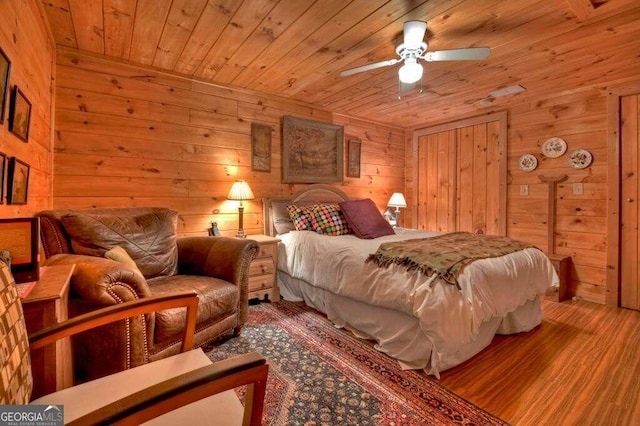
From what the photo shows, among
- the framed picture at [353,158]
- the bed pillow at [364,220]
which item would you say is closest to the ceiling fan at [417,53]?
the bed pillow at [364,220]

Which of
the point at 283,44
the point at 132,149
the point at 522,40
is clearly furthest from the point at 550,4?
the point at 132,149

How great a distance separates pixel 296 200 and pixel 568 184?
295 cm

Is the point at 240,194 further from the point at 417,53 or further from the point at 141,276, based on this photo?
the point at 417,53

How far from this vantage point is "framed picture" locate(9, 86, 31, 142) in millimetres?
1409

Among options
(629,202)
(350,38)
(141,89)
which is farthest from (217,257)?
(629,202)

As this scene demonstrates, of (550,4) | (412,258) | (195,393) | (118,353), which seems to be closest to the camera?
(195,393)

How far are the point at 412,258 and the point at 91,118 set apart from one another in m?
2.69

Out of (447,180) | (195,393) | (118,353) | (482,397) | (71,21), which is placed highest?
(71,21)

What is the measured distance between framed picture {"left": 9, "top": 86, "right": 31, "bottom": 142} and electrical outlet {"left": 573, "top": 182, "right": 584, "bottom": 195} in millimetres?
4488

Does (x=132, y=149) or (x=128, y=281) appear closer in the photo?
(x=128, y=281)

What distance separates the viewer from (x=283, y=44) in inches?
89.7

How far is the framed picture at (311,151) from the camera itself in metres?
3.53

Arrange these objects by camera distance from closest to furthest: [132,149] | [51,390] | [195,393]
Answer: [195,393] < [51,390] < [132,149]

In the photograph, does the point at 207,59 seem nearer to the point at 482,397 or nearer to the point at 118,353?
the point at 118,353
